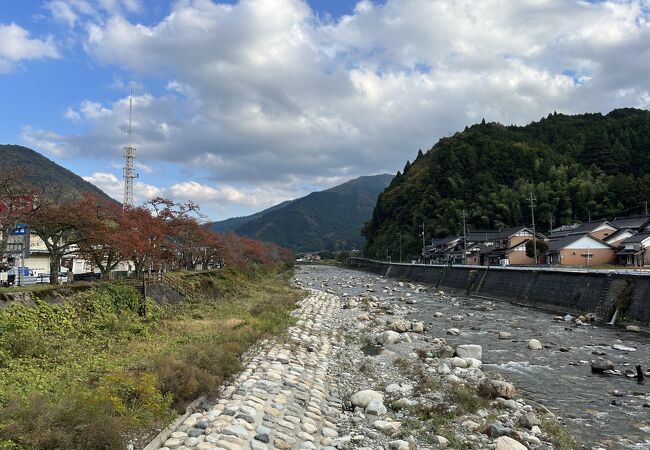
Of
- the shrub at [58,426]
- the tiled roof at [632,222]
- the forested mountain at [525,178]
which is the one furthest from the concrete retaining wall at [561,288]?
the forested mountain at [525,178]

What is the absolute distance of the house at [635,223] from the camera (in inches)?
2057

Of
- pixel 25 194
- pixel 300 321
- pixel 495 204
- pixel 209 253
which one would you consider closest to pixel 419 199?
pixel 495 204

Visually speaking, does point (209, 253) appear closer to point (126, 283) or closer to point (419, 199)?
point (126, 283)

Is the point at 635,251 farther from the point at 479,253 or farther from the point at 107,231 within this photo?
the point at 107,231

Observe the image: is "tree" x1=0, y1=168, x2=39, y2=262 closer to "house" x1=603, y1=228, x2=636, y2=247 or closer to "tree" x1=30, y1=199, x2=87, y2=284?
"tree" x1=30, y1=199, x2=87, y2=284

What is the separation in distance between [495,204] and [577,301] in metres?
65.4

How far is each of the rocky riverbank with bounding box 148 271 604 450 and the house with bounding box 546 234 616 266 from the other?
4217 centimetres

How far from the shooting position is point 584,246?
5047cm

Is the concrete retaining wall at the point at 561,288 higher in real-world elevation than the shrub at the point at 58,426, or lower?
lower

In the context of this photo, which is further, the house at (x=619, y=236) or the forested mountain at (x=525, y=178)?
the forested mountain at (x=525, y=178)

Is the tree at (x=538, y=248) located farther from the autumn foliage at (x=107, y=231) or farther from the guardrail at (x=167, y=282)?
the guardrail at (x=167, y=282)

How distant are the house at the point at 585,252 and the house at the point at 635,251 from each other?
1.26 meters

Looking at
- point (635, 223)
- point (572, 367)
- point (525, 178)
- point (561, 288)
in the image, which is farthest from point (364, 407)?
point (525, 178)

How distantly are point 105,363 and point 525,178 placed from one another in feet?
319
